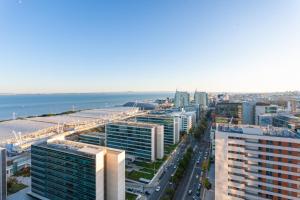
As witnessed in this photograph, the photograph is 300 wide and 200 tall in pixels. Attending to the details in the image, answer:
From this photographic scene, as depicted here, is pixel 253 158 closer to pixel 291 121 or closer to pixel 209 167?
pixel 209 167

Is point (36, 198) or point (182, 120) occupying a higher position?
point (182, 120)

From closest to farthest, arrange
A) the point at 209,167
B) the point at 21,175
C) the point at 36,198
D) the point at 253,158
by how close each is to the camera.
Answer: the point at 253,158 → the point at 36,198 → the point at 21,175 → the point at 209,167

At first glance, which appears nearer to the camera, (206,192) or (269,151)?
(269,151)

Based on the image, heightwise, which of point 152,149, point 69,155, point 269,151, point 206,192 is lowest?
point 206,192

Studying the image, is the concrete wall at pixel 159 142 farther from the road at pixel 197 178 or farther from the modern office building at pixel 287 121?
the modern office building at pixel 287 121

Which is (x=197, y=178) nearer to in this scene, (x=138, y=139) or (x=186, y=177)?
(x=186, y=177)

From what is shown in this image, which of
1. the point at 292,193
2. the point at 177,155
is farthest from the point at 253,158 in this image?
the point at 177,155
